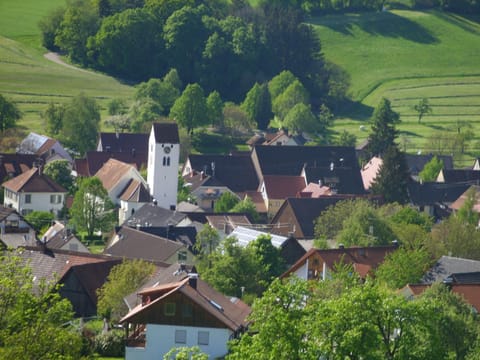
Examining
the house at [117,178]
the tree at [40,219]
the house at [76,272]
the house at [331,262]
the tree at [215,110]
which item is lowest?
the tree at [215,110]

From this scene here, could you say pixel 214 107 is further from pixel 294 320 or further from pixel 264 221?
pixel 294 320

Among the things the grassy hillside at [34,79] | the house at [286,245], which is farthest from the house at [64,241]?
the grassy hillside at [34,79]

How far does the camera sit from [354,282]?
50375 millimetres

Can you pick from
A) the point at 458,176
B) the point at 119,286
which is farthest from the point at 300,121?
the point at 119,286

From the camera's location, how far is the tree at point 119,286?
5869cm

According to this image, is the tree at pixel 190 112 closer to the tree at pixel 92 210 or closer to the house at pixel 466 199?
the house at pixel 466 199

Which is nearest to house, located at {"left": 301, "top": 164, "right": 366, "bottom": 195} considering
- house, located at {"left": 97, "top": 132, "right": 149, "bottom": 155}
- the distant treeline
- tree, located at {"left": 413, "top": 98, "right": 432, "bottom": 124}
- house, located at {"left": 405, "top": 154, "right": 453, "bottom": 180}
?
house, located at {"left": 97, "top": 132, "right": 149, "bottom": 155}

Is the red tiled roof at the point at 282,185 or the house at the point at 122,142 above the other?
the red tiled roof at the point at 282,185

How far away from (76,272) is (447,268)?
16.2m

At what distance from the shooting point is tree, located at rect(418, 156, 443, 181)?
390 feet

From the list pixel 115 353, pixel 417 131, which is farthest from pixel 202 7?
pixel 115 353

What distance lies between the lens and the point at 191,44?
15800cm

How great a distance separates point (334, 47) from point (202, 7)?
18.2 m

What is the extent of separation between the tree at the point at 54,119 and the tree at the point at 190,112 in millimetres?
9819
